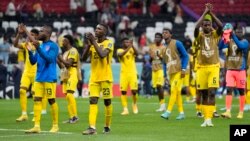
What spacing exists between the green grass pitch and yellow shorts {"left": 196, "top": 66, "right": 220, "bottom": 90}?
1106 millimetres

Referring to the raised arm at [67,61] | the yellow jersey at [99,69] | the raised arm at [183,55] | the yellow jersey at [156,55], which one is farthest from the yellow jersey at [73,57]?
the yellow jersey at [156,55]

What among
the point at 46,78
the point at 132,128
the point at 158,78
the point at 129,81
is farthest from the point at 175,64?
the point at 158,78

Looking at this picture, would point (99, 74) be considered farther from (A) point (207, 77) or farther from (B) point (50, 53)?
(A) point (207, 77)

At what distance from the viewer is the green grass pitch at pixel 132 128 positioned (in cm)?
2014

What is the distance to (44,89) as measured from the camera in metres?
22.0

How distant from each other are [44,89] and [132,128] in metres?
2.67

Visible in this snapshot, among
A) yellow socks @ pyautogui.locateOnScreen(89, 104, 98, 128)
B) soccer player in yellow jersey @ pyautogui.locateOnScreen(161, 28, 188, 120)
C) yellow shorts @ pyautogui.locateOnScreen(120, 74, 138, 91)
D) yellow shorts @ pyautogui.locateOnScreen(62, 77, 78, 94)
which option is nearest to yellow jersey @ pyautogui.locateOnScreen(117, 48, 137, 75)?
yellow shorts @ pyautogui.locateOnScreen(120, 74, 138, 91)

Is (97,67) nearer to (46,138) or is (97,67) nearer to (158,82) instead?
(46,138)

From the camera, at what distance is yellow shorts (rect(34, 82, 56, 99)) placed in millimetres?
21891

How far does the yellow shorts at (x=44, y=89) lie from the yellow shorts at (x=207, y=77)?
4.25 metres

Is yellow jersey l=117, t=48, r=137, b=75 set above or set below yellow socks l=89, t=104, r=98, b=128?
above

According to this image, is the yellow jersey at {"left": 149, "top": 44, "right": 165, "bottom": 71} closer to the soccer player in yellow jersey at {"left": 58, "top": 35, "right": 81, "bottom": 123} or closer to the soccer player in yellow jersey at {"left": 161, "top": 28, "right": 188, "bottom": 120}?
the soccer player in yellow jersey at {"left": 161, "top": 28, "right": 188, "bottom": 120}

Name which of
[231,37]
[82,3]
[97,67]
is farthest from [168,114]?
[82,3]

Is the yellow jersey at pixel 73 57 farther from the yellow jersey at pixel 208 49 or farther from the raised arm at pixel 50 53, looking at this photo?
the yellow jersey at pixel 208 49
